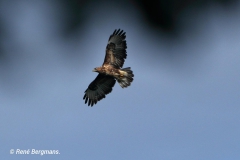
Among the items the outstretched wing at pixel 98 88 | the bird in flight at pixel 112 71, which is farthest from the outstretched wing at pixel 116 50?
the outstretched wing at pixel 98 88

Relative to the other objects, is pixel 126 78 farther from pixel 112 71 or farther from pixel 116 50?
pixel 116 50

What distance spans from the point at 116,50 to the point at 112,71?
23.6 inches

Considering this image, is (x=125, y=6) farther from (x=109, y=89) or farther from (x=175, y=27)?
(x=109, y=89)

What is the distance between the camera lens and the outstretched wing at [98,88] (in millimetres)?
17906

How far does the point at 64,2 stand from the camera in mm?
26734

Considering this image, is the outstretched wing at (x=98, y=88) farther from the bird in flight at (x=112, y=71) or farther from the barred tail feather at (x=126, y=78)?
the barred tail feather at (x=126, y=78)

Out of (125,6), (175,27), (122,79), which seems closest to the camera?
(122,79)

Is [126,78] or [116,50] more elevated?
[116,50]

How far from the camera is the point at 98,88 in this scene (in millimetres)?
18047

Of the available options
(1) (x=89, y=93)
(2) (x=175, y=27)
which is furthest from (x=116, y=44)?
(2) (x=175, y=27)

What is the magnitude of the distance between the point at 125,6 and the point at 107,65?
9.41 metres

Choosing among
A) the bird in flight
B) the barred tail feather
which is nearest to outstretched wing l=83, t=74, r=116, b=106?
the bird in flight

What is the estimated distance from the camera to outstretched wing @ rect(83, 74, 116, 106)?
1791 cm

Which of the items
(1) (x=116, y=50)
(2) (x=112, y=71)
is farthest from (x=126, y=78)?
(1) (x=116, y=50)
